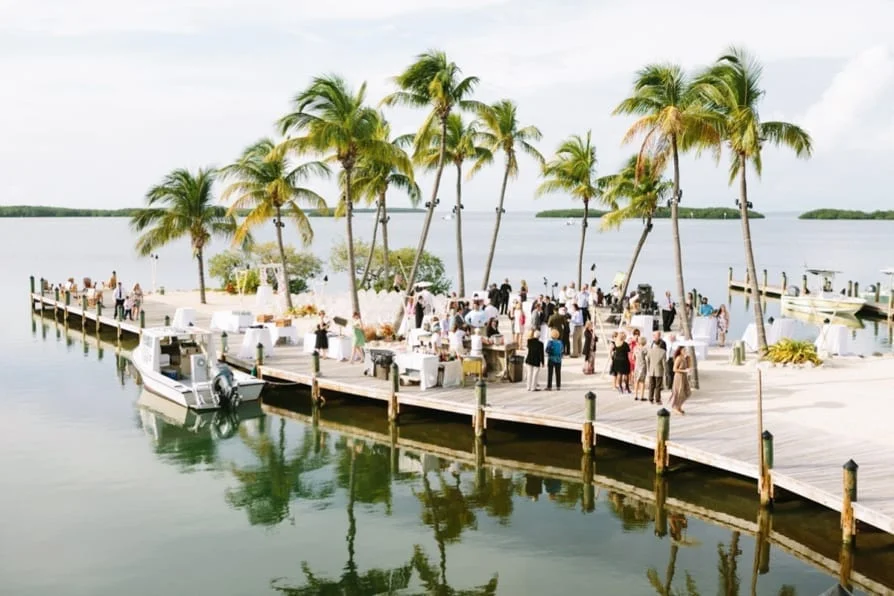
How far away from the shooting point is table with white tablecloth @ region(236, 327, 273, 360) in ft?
91.5

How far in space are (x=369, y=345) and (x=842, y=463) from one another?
53.8 ft

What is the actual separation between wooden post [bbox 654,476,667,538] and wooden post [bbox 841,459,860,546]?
116 inches

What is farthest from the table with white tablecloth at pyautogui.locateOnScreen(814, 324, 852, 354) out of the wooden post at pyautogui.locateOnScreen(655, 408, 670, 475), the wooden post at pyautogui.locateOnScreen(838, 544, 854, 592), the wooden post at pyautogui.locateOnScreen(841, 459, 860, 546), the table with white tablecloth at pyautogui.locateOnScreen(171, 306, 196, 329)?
the table with white tablecloth at pyautogui.locateOnScreen(171, 306, 196, 329)

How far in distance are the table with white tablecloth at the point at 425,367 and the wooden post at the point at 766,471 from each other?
9.20 metres

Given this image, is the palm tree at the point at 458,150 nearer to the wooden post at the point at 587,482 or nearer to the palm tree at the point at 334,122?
the palm tree at the point at 334,122

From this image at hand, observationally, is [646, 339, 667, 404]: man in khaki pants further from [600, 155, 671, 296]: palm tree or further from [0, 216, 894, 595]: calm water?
[600, 155, 671, 296]: palm tree

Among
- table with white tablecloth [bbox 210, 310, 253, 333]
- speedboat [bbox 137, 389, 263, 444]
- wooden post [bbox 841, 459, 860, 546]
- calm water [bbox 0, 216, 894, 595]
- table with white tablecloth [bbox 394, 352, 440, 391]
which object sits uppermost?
table with white tablecloth [bbox 210, 310, 253, 333]

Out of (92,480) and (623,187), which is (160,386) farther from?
(623,187)

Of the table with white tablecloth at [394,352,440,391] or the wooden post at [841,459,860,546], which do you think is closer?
the wooden post at [841,459,860,546]

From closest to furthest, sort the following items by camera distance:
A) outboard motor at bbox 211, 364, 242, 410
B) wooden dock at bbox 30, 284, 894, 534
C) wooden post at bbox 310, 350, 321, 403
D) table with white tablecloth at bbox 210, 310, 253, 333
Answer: wooden dock at bbox 30, 284, 894, 534 → outboard motor at bbox 211, 364, 242, 410 → wooden post at bbox 310, 350, 321, 403 → table with white tablecloth at bbox 210, 310, 253, 333

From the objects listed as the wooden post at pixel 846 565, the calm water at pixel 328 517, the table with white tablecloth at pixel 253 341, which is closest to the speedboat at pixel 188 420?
the calm water at pixel 328 517

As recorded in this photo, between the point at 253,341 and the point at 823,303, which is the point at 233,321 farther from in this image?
the point at 823,303

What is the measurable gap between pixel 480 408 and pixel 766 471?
22.7ft

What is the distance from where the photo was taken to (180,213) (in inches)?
1766
